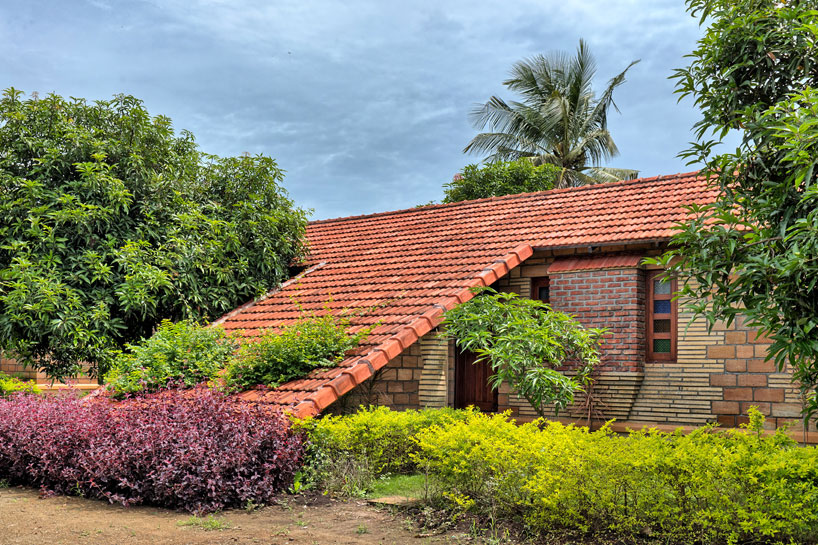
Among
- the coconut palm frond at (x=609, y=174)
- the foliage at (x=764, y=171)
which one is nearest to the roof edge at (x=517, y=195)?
the foliage at (x=764, y=171)

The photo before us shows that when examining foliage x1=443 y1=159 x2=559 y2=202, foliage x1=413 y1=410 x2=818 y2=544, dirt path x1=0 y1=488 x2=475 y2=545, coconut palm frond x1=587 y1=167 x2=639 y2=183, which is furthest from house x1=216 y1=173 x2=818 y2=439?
coconut palm frond x1=587 y1=167 x2=639 y2=183

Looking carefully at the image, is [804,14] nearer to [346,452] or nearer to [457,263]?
[346,452]

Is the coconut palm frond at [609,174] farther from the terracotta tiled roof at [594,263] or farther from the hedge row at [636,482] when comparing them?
the hedge row at [636,482]

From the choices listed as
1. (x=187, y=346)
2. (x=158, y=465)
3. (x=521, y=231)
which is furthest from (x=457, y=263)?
(x=158, y=465)

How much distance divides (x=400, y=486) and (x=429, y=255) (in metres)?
6.25

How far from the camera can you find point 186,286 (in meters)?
13.8

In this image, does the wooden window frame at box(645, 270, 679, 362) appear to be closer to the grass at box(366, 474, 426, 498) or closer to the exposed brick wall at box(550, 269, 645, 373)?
the exposed brick wall at box(550, 269, 645, 373)

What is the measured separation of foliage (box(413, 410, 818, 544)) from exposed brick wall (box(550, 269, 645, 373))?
4301 millimetres

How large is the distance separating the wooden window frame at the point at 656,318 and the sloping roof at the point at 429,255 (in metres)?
0.85

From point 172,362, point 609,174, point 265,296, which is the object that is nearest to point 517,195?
point 265,296

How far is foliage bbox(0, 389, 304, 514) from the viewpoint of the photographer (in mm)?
7844

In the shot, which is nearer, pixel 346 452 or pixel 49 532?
pixel 49 532

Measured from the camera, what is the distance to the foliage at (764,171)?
534 centimetres

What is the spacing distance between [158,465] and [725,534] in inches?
219
